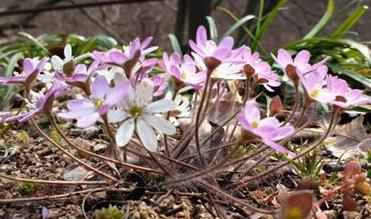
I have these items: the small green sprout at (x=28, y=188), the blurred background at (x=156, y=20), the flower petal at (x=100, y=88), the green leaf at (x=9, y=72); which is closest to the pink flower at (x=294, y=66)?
the flower petal at (x=100, y=88)

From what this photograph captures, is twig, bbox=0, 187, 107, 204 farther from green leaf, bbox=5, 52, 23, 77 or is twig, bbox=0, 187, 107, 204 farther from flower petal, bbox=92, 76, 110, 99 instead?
green leaf, bbox=5, 52, 23, 77

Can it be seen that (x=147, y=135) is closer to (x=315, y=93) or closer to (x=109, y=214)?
(x=109, y=214)

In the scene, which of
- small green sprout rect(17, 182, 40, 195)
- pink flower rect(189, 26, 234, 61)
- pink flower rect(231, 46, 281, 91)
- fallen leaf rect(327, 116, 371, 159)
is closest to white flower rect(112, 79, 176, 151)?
pink flower rect(189, 26, 234, 61)

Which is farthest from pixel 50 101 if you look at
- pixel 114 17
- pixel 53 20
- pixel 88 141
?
pixel 53 20

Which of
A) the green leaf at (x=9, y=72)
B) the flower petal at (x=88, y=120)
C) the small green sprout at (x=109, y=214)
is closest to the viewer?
the flower petal at (x=88, y=120)

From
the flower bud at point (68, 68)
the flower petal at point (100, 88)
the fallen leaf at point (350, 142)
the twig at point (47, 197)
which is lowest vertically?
the fallen leaf at point (350, 142)

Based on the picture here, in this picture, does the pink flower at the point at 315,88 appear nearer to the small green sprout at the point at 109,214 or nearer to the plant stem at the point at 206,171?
the plant stem at the point at 206,171
